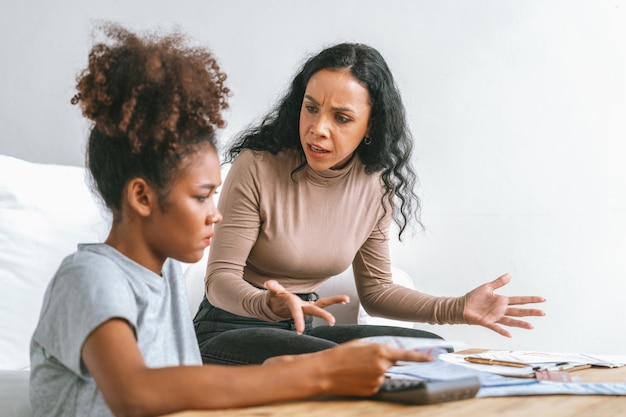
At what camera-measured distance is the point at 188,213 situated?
1.19 m

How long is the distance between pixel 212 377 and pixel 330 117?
983 millimetres

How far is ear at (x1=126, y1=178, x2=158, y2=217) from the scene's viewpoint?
46.0 inches

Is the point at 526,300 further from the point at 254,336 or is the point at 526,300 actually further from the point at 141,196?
the point at 141,196

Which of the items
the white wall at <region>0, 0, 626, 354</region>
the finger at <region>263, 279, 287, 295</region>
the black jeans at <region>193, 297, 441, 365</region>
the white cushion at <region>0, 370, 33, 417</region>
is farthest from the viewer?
the white wall at <region>0, 0, 626, 354</region>

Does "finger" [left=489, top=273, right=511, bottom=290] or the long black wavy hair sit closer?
"finger" [left=489, top=273, right=511, bottom=290]

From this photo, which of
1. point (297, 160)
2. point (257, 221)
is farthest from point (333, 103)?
point (257, 221)

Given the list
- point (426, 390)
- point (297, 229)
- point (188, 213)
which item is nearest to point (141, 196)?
point (188, 213)

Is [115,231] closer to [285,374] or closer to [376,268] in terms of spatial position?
[285,374]

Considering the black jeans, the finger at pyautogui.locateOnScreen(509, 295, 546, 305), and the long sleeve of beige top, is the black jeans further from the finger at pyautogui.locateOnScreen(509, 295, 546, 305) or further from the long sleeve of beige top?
the finger at pyautogui.locateOnScreen(509, 295, 546, 305)

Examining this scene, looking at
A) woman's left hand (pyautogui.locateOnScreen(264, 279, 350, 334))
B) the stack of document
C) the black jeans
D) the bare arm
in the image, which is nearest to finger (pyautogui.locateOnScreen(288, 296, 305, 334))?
woman's left hand (pyautogui.locateOnScreen(264, 279, 350, 334))

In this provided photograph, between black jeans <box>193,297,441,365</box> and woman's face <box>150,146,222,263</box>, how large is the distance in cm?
51

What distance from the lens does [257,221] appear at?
1938 mm

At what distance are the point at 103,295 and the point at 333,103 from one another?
0.97m

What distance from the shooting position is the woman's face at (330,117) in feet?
6.18
